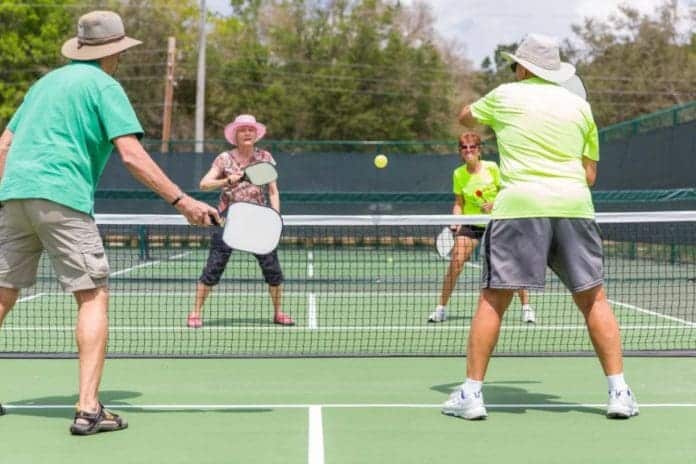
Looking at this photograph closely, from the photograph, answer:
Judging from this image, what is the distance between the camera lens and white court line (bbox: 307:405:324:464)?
430cm

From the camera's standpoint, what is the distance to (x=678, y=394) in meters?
5.64

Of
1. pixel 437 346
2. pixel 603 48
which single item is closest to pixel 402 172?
pixel 437 346

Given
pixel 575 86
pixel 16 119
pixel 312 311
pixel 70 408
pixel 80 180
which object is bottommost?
pixel 312 311

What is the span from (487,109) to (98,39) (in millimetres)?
1800

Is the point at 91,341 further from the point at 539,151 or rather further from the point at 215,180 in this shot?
the point at 215,180

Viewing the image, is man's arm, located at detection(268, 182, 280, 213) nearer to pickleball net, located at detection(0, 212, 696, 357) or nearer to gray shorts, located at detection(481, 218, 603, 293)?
pickleball net, located at detection(0, 212, 696, 357)

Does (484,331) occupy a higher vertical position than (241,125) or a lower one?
lower

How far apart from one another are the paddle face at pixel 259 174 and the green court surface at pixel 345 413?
48.0 inches

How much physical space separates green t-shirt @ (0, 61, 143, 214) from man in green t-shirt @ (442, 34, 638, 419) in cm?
166

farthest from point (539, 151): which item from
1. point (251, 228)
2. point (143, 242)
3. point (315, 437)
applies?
point (143, 242)

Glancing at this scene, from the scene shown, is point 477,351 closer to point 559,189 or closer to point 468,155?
point 559,189

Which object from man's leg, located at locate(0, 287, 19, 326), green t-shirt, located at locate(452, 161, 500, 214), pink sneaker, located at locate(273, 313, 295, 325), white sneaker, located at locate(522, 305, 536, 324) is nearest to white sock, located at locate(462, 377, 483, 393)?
man's leg, located at locate(0, 287, 19, 326)

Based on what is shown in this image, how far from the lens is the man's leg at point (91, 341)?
4.69 meters

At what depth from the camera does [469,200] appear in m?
8.86
